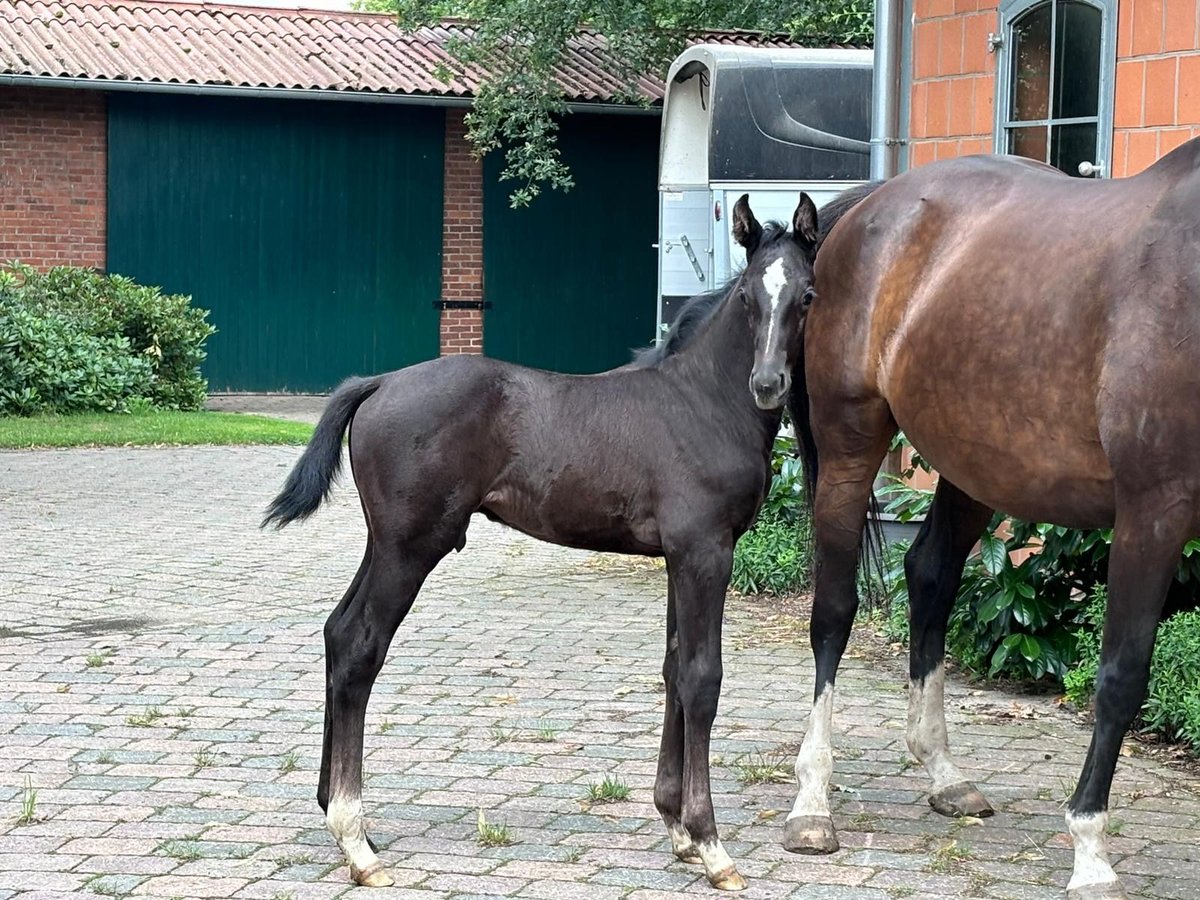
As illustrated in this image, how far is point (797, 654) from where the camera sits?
7.62m

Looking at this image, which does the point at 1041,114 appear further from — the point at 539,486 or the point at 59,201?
the point at 59,201

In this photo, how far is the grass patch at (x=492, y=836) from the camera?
493 cm

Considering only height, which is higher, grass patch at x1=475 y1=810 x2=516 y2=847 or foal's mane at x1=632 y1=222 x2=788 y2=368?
foal's mane at x1=632 y1=222 x2=788 y2=368

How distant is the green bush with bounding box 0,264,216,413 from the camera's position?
17547 mm

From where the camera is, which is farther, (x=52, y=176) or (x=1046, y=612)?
(x=52, y=176)

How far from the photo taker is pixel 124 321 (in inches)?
706

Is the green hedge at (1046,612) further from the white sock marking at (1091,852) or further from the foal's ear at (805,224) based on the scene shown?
the foal's ear at (805,224)

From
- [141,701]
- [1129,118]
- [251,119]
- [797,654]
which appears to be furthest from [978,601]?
[251,119]

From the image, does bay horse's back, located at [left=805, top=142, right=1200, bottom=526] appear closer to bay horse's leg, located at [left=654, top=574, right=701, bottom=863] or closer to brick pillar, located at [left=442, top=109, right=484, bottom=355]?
bay horse's leg, located at [left=654, top=574, right=701, bottom=863]

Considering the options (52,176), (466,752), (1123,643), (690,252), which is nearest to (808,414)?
(1123,643)

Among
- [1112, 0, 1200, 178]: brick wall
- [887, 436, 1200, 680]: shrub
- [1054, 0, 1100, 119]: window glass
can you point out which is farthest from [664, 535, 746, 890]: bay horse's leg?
[1054, 0, 1100, 119]: window glass

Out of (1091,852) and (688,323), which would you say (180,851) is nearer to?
(688,323)

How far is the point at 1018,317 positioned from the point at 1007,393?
0.22 metres

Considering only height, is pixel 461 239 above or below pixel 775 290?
above
